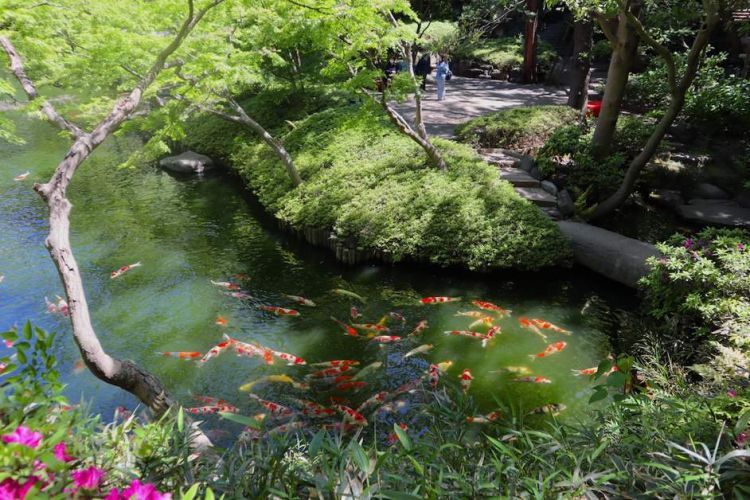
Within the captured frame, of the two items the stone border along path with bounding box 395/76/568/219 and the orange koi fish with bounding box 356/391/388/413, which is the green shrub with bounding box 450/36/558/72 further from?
the orange koi fish with bounding box 356/391/388/413

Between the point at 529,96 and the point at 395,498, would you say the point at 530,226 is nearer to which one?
the point at 395,498

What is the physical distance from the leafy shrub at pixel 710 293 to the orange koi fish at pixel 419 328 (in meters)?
2.81

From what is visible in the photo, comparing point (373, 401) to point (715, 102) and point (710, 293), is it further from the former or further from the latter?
point (715, 102)

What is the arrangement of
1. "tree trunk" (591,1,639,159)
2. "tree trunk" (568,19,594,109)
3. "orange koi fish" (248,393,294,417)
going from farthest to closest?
"tree trunk" (568,19,594,109) < "tree trunk" (591,1,639,159) < "orange koi fish" (248,393,294,417)

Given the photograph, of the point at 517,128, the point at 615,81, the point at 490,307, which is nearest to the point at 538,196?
the point at 615,81

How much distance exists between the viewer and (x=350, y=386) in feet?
19.4

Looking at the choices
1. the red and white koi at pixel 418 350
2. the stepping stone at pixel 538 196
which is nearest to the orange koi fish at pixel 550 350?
the red and white koi at pixel 418 350

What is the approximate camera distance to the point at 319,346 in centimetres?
678

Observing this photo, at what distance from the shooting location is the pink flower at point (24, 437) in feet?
5.05

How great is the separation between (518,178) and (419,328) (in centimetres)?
450

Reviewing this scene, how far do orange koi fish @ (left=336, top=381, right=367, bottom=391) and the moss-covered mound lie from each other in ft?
9.32

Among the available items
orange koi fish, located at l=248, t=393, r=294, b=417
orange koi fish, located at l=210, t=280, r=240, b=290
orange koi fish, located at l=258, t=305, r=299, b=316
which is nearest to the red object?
orange koi fish, located at l=258, t=305, r=299, b=316

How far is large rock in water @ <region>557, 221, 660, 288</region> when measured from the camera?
7.60m

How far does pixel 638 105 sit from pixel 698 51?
6781mm
